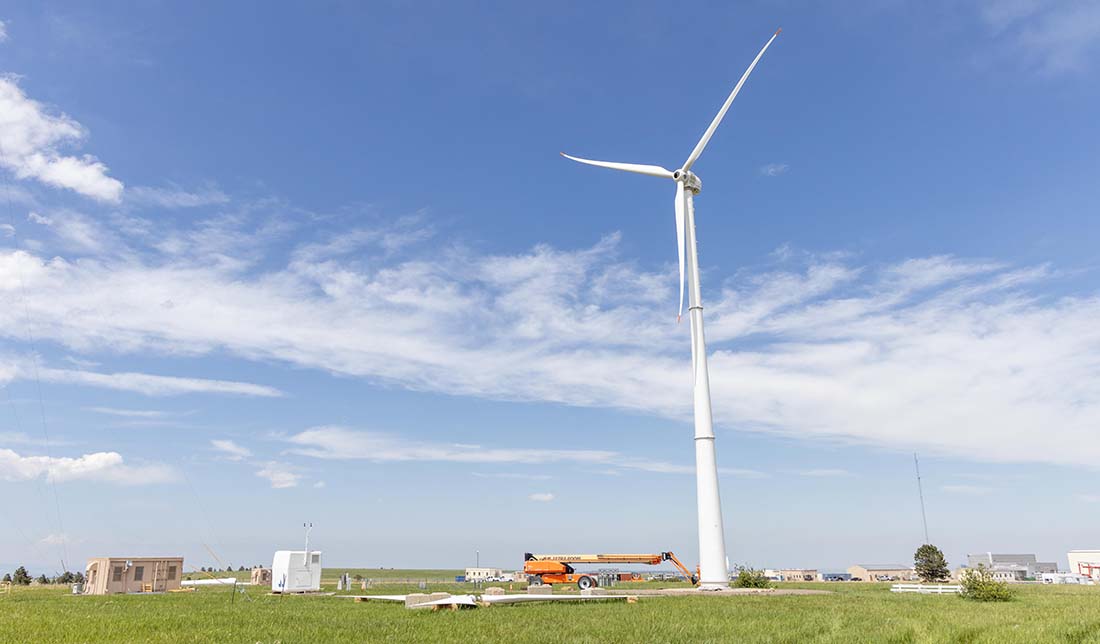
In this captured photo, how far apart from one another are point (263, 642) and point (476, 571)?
96.3m

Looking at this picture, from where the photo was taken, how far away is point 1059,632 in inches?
1041

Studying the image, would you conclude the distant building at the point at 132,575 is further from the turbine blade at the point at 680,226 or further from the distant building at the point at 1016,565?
the distant building at the point at 1016,565

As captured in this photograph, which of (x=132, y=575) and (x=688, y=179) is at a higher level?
(x=688, y=179)

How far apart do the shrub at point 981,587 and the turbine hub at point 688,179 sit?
37.6 meters

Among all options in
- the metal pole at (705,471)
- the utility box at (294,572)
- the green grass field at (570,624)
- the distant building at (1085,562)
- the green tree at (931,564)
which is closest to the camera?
the green grass field at (570,624)

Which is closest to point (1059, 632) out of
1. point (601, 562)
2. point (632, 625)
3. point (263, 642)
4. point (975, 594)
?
point (632, 625)

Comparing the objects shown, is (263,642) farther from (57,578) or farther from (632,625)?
(57,578)

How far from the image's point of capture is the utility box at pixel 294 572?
62.9 meters

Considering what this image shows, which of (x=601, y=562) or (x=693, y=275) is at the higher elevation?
(x=693, y=275)

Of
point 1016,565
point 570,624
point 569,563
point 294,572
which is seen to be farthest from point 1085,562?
point 570,624

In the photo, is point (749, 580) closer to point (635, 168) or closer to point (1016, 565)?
point (635, 168)

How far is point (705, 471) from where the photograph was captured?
2140 inches

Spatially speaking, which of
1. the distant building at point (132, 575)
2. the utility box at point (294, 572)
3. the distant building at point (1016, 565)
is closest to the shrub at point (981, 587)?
the utility box at point (294, 572)

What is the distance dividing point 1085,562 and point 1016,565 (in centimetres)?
2956
